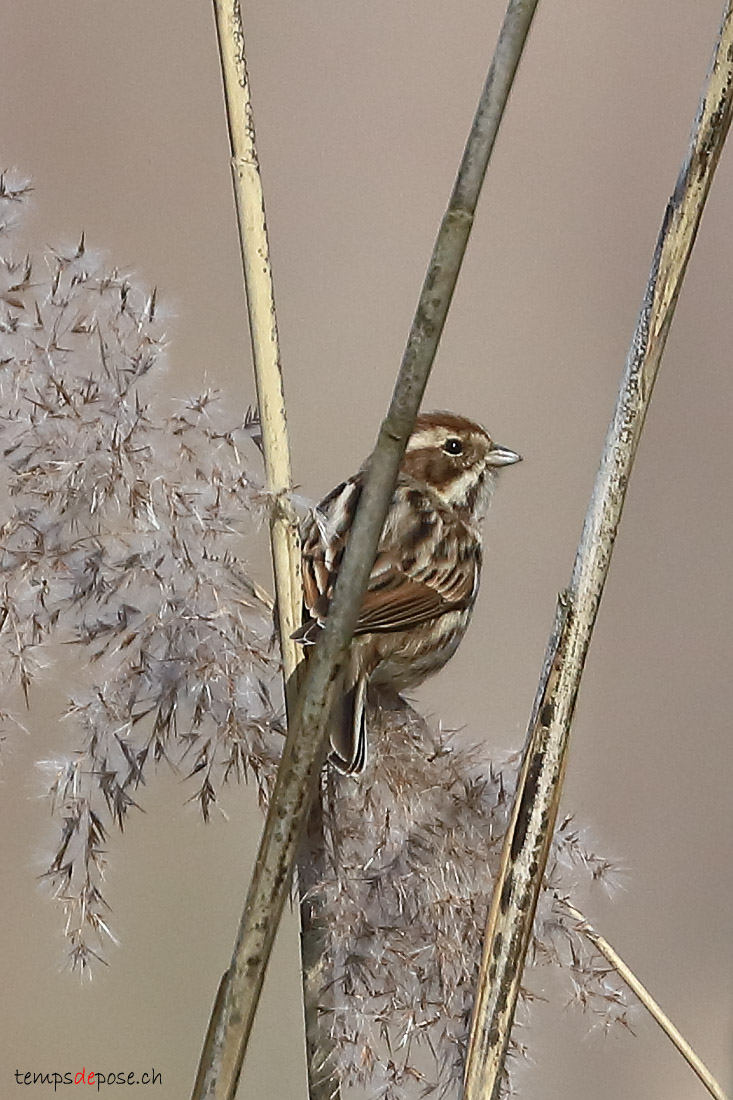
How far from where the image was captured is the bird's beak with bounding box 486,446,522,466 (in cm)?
95

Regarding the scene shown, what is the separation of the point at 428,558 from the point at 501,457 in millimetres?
115

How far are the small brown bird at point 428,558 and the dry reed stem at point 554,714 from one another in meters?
0.20

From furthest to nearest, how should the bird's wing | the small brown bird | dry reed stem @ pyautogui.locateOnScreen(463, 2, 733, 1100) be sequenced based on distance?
the small brown bird, the bird's wing, dry reed stem @ pyautogui.locateOnScreen(463, 2, 733, 1100)

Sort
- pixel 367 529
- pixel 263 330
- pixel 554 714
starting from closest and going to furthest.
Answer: pixel 367 529, pixel 554 714, pixel 263 330

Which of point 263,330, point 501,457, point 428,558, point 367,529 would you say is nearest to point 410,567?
point 428,558

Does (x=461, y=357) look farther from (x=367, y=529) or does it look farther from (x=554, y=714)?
(x=367, y=529)

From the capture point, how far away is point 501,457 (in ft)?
3.12

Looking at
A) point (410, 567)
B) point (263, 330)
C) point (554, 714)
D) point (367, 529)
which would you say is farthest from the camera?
point (410, 567)

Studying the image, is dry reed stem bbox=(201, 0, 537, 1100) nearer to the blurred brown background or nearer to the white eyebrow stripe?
the blurred brown background

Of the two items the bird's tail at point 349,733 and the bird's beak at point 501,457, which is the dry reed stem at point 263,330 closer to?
the bird's tail at point 349,733

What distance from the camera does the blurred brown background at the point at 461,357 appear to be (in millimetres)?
862

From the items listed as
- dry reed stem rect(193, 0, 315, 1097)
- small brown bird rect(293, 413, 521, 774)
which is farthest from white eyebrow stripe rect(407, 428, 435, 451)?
dry reed stem rect(193, 0, 315, 1097)

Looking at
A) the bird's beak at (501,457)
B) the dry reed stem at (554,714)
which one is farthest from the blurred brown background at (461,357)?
the dry reed stem at (554,714)

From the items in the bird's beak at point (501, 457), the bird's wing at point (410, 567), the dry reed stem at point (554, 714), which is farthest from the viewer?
the bird's beak at point (501, 457)
